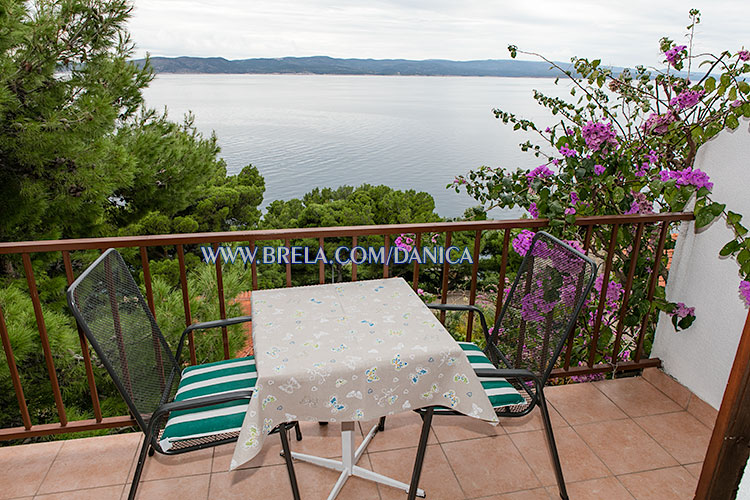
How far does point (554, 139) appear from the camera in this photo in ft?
9.02

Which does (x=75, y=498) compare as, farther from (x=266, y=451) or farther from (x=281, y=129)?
(x=281, y=129)

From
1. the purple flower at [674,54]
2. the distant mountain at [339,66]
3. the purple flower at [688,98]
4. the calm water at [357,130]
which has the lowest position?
the calm water at [357,130]

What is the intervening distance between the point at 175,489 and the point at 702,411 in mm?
2377

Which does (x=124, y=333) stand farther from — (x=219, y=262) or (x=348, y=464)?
(x=348, y=464)

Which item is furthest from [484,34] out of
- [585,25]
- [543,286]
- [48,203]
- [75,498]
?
[75,498]

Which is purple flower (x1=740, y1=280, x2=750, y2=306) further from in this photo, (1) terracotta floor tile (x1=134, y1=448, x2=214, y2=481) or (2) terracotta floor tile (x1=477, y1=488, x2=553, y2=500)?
(1) terracotta floor tile (x1=134, y1=448, x2=214, y2=481)

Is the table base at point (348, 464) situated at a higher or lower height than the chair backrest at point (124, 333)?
lower

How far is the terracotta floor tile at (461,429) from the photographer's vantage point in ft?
7.18

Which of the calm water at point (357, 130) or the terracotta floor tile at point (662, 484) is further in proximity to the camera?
the calm water at point (357, 130)

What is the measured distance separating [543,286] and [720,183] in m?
1.07

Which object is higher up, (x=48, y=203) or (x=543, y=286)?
(x=543, y=286)

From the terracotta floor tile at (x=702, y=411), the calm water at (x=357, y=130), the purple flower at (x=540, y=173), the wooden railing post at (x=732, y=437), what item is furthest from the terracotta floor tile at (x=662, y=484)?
the calm water at (x=357, y=130)

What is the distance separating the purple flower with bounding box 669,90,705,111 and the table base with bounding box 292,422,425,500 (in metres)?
2.17

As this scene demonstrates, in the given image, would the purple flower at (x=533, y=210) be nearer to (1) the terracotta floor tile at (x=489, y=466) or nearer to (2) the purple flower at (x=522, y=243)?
(2) the purple flower at (x=522, y=243)
